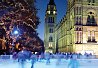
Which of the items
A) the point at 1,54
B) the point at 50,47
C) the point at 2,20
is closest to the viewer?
the point at 2,20

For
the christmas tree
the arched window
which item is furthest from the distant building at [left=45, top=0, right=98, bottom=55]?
the christmas tree

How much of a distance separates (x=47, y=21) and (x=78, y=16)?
153 ft

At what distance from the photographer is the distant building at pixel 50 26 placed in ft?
327

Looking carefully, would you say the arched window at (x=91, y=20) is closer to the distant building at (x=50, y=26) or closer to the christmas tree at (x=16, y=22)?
the christmas tree at (x=16, y=22)

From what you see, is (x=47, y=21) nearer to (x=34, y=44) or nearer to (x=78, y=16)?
(x=78, y=16)

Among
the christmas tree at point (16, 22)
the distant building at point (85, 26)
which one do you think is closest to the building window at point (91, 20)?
the distant building at point (85, 26)

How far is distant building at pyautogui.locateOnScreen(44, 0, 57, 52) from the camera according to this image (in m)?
99.6

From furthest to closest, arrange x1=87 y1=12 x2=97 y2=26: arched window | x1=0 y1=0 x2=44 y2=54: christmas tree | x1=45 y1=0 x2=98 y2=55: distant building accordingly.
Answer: x1=87 y1=12 x2=97 y2=26: arched window, x1=45 y1=0 x2=98 y2=55: distant building, x1=0 y1=0 x2=44 y2=54: christmas tree

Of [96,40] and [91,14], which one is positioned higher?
[91,14]

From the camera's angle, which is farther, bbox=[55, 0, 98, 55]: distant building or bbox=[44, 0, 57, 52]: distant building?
bbox=[44, 0, 57, 52]: distant building

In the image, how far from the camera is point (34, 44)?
1684 inches

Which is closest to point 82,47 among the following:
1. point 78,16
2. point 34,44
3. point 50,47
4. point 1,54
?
point 78,16

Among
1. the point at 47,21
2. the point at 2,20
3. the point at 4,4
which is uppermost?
the point at 47,21

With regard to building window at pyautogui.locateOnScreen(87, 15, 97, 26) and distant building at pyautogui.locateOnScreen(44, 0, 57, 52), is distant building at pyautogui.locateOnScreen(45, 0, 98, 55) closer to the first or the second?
building window at pyautogui.locateOnScreen(87, 15, 97, 26)
